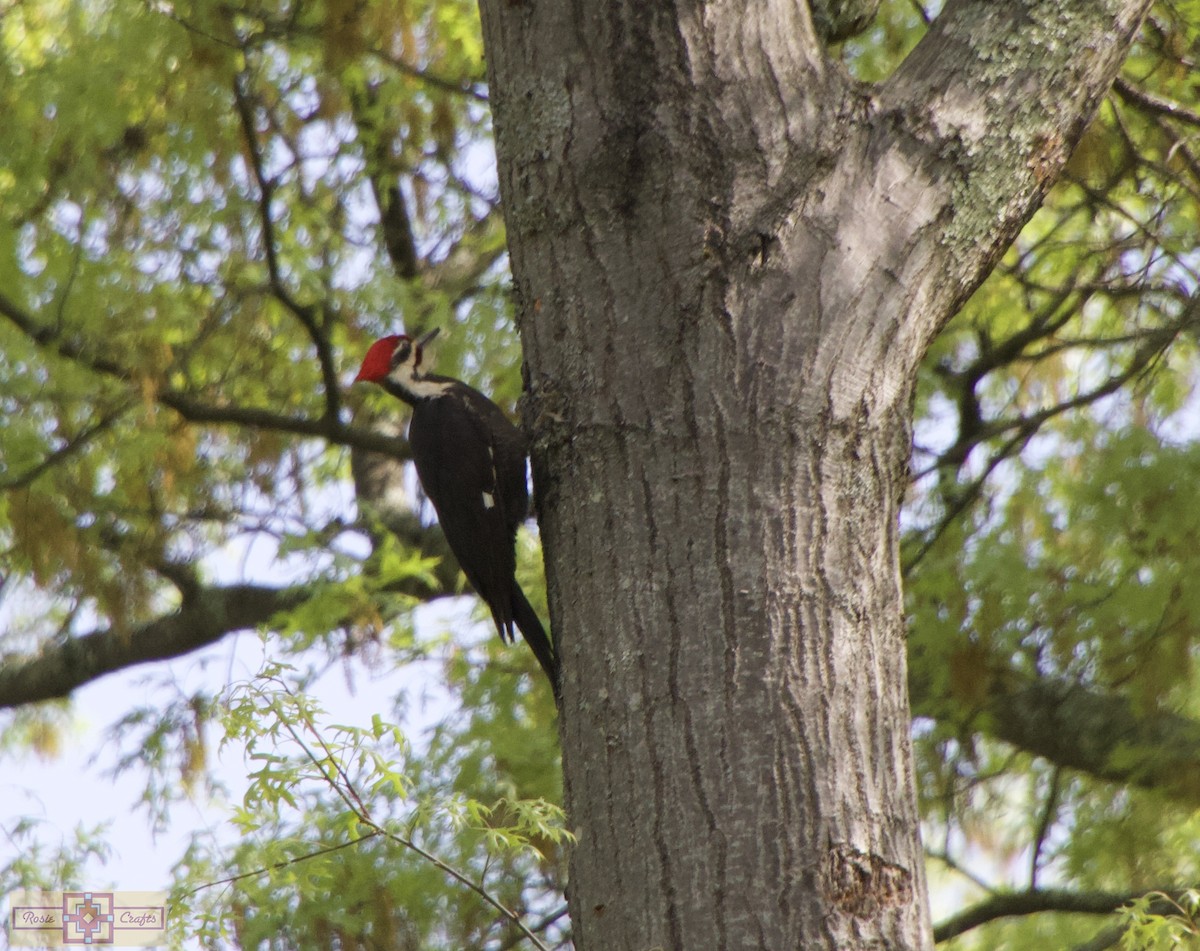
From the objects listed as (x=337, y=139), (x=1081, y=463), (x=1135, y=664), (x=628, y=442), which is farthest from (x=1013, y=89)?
(x=337, y=139)

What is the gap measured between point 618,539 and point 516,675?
266cm

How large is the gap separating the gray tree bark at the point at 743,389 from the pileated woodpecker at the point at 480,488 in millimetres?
1501

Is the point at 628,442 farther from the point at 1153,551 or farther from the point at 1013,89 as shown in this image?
the point at 1153,551

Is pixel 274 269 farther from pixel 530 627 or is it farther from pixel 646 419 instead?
pixel 646 419

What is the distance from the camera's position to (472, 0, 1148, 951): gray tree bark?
1779mm

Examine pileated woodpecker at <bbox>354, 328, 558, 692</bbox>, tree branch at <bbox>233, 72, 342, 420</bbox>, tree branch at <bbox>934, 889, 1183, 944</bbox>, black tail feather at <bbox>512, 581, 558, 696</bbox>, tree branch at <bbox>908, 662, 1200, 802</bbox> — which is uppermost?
tree branch at <bbox>233, 72, 342, 420</bbox>

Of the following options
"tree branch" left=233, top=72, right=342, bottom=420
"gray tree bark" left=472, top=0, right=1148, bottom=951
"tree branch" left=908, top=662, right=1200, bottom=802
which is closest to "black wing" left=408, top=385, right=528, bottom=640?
"tree branch" left=233, top=72, right=342, bottom=420

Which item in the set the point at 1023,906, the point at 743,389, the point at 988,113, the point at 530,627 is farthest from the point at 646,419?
the point at 1023,906

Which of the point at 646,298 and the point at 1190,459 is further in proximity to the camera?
the point at 1190,459

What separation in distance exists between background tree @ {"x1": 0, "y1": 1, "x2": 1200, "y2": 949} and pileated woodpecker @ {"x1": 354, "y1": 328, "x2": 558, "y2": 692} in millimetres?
539

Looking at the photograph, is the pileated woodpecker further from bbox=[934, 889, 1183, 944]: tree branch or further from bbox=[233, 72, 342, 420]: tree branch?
bbox=[934, 889, 1183, 944]: tree branch

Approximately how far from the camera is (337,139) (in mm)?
5496

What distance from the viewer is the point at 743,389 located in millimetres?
1967

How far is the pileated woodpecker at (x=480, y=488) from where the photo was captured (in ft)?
12.4
